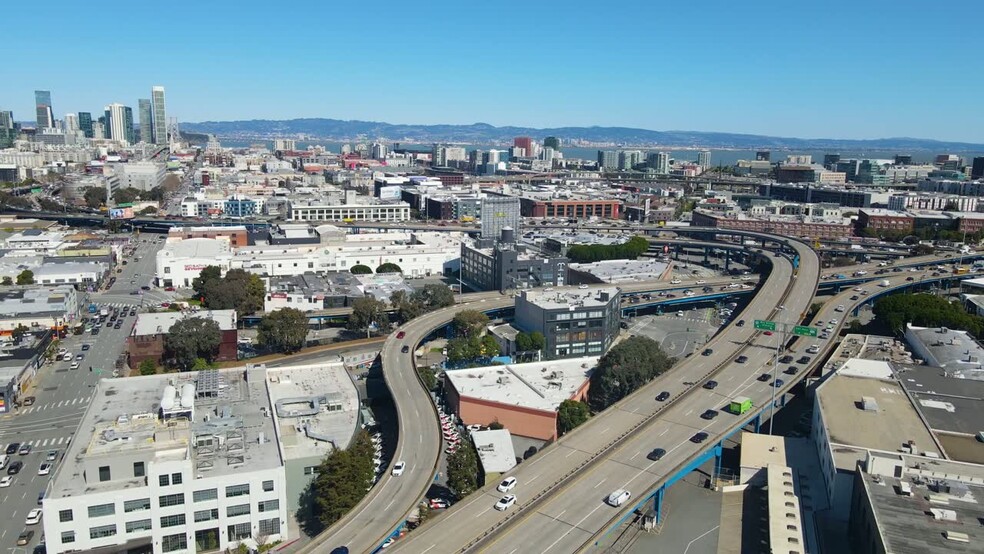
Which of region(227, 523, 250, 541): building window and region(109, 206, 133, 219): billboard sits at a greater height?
region(109, 206, 133, 219): billboard

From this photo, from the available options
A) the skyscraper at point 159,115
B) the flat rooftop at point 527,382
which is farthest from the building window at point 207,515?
the skyscraper at point 159,115

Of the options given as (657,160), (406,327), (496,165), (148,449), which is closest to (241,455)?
(148,449)

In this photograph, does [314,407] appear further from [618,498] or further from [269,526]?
[618,498]

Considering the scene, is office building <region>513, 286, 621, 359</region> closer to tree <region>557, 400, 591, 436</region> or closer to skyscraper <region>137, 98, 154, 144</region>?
tree <region>557, 400, 591, 436</region>

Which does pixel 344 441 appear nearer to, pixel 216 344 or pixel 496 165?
pixel 216 344

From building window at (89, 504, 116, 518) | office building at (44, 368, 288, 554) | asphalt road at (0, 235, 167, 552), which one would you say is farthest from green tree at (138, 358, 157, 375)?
building window at (89, 504, 116, 518)

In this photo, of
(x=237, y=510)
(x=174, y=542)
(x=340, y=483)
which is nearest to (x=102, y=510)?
(x=174, y=542)
